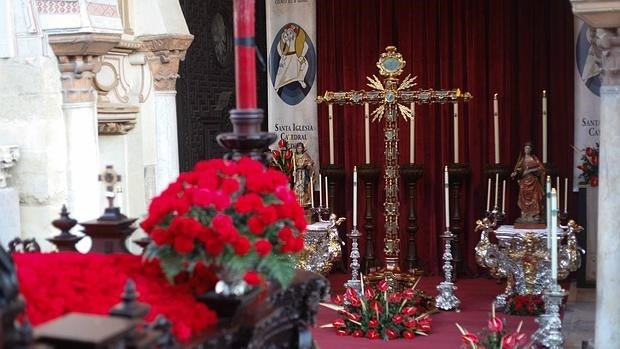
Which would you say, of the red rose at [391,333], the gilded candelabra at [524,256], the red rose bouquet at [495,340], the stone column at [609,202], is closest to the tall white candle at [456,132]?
the gilded candelabra at [524,256]

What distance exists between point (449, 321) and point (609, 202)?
2096 mm

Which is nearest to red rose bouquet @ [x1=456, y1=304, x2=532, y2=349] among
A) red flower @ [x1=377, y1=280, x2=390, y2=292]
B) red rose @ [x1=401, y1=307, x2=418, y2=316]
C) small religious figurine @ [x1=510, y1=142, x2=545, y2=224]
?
red rose @ [x1=401, y1=307, x2=418, y2=316]

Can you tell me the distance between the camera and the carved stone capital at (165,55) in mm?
7812

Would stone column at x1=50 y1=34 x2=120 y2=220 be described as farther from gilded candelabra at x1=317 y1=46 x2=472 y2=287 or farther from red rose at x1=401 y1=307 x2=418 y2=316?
red rose at x1=401 y1=307 x2=418 y2=316

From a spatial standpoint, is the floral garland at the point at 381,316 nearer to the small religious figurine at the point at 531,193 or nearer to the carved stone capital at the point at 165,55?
the small religious figurine at the point at 531,193

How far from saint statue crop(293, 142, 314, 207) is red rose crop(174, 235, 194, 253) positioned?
5.21 meters

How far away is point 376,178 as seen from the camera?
368 inches

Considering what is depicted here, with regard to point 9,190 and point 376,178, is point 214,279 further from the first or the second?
point 376,178

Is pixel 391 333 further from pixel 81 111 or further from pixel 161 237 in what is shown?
pixel 161 237

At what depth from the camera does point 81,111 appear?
666 centimetres

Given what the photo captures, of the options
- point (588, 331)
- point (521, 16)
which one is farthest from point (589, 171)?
point (521, 16)

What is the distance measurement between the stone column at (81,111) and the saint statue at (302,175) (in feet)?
6.97

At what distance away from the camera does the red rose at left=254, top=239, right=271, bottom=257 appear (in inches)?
125

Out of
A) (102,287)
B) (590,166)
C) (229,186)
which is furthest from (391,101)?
(102,287)
